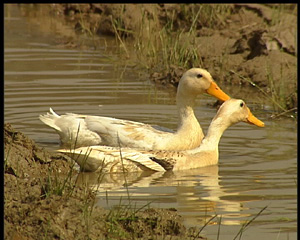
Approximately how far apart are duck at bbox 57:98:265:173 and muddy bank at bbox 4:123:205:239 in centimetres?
208

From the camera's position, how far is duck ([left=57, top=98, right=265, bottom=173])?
28.1ft

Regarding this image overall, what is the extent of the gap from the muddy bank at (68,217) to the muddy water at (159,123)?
0.92ft

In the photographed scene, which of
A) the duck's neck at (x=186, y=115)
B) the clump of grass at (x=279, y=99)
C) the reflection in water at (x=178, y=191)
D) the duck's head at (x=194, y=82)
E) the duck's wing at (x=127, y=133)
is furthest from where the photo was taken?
the clump of grass at (x=279, y=99)

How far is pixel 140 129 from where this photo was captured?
9406mm

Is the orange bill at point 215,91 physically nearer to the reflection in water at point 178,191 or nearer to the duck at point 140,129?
the duck at point 140,129

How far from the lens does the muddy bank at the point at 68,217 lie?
5.64 m

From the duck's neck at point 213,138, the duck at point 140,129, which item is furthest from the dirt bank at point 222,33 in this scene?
the duck's neck at point 213,138

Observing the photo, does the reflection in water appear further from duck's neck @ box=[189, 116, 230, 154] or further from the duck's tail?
the duck's tail

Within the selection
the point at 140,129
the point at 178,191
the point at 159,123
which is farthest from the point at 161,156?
the point at 159,123

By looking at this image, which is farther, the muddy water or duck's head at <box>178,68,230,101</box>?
duck's head at <box>178,68,230,101</box>

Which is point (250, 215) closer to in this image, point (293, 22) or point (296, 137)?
point (296, 137)

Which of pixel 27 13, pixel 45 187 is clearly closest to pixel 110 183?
pixel 45 187

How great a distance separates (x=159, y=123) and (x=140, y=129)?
142 centimetres

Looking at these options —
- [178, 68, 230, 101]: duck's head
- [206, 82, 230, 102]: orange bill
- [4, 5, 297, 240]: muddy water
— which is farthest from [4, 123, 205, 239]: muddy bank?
[206, 82, 230, 102]: orange bill
